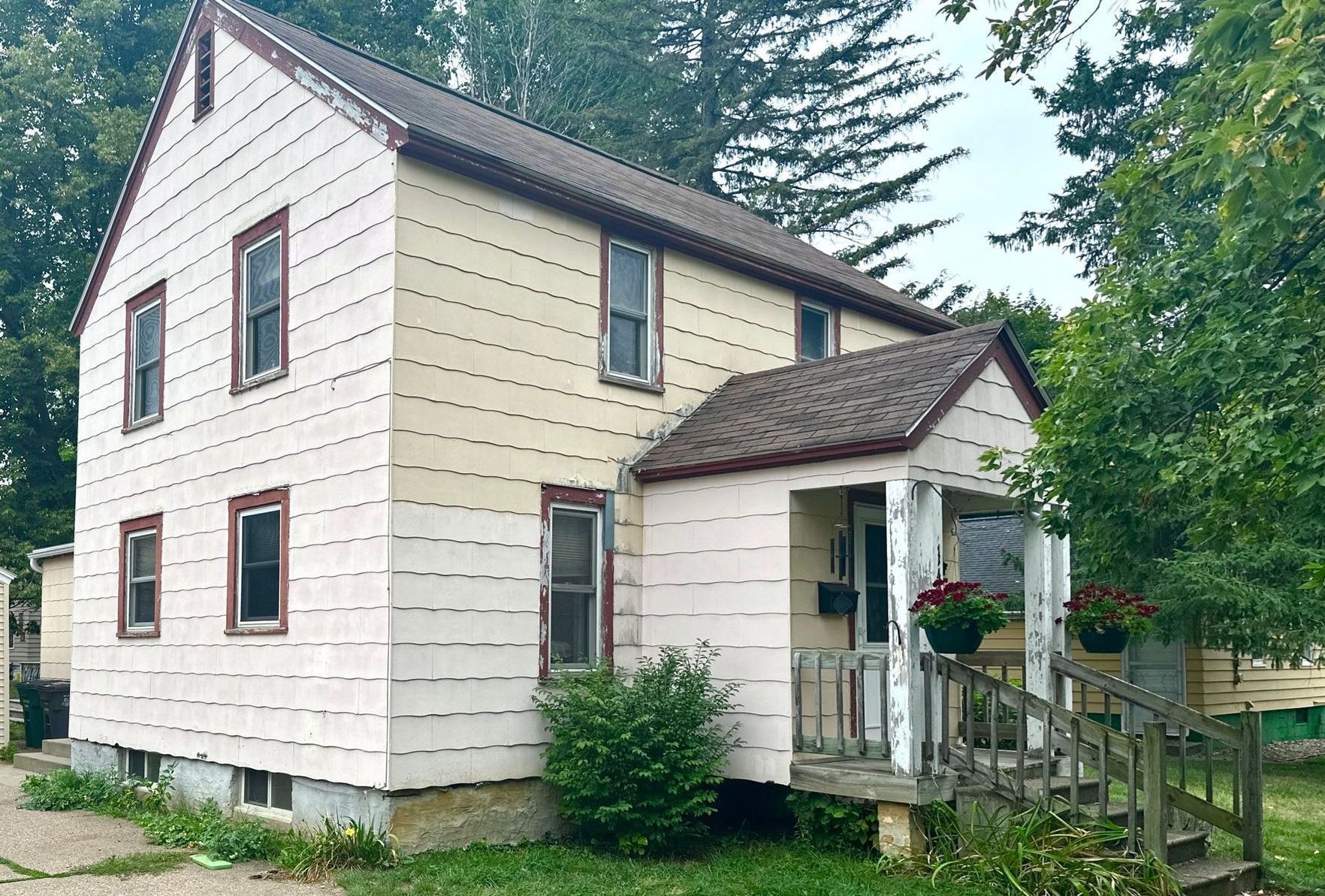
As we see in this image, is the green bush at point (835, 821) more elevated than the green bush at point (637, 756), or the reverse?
the green bush at point (637, 756)

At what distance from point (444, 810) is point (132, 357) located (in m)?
7.34

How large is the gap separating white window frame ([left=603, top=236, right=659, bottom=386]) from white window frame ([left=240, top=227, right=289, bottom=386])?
9.74ft

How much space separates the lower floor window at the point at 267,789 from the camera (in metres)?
10.9

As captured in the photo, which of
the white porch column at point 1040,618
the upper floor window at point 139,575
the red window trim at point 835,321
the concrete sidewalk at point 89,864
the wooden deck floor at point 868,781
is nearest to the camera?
the concrete sidewalk at point 89,864

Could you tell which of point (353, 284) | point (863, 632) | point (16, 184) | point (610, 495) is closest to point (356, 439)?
point (353, 284)

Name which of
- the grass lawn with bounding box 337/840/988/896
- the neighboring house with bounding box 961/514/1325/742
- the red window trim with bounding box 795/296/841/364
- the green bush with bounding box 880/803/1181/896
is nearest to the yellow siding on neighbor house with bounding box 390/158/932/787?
the grass lawn with bounding box 337/840/988/896

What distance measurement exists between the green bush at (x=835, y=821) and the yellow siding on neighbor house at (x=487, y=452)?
1.30 m

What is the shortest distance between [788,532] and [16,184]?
23.9 meters

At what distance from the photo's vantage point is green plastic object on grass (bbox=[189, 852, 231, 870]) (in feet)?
31.6

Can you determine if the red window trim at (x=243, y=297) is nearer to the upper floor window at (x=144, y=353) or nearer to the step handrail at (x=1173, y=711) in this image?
the upper floor window at (x=144, y=353)

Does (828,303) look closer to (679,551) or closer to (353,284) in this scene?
(679,551)

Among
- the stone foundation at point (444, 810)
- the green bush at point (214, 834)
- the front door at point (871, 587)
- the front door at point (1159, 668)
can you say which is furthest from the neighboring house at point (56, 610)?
the front door at point (1159, 668)

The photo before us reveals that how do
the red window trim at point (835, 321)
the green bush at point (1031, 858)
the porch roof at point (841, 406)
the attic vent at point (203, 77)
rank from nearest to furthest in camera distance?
the green bush at point (1031, 858) → the porch roof at point (841, 406) → the attic vent at point (203, 77) → the red window trim at point (835, 321)

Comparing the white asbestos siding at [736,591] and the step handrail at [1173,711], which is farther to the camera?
the white asbestos siding at [736,591]
